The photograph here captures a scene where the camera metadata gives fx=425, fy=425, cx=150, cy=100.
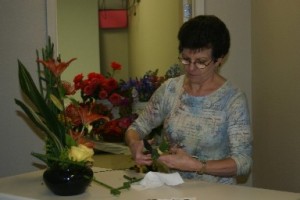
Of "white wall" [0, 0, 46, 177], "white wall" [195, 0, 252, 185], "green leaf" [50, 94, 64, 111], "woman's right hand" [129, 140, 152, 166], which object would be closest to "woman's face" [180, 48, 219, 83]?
"woman's right hand" [129, 140, 152, 166]

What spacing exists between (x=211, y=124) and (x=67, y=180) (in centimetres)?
68

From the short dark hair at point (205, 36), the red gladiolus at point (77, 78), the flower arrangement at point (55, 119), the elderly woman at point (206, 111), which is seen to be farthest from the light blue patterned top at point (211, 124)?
the red gladiolus at point (77, 78)

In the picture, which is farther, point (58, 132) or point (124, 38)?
point (124, 38)

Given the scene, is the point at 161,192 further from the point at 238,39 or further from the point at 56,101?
the point at 238,39

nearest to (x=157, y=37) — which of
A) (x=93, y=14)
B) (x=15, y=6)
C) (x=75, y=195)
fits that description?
(x=93, y=14)

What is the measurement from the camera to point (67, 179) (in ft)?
4.41

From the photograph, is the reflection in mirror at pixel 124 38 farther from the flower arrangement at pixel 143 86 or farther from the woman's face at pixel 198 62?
the woman's face at pixel 198 62

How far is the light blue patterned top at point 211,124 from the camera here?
169cm

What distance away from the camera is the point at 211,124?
1.76 meters

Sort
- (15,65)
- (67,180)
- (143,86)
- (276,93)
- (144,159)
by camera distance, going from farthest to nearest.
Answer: (143,86) < (15,65) < (276,93) < (144,159) < (67,180)

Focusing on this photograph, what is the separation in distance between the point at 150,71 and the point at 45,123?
131cm

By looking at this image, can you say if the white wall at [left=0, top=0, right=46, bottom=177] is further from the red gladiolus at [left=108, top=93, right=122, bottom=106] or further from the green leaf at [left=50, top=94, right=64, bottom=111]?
the green leaf at [left=50, top=94, right=64, bottom=111]

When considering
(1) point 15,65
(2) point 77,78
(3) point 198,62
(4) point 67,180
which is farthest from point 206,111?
(1) point 15,65

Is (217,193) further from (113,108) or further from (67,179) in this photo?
(113,108)
